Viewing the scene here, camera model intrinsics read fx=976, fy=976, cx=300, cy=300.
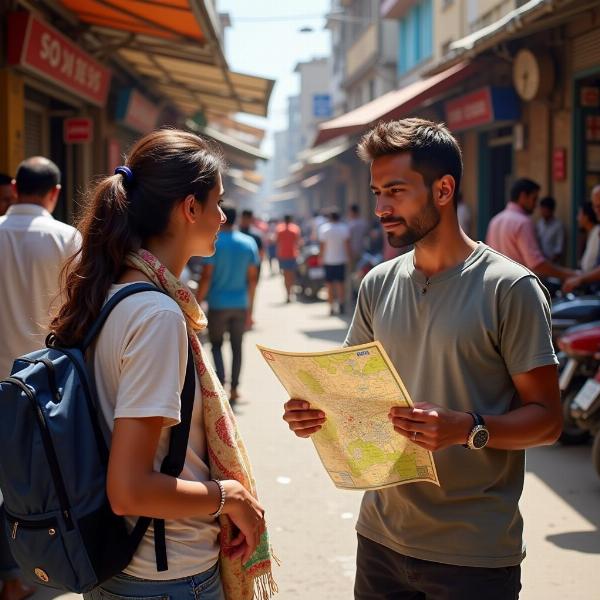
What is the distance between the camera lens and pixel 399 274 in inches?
108

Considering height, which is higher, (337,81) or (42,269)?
(337,81)

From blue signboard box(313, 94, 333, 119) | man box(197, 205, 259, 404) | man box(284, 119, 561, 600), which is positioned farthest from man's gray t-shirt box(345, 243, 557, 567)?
blue signboard box(313, 94, 333, 119)

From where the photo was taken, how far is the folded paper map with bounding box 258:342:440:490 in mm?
2244

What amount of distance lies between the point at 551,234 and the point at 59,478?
398 inches

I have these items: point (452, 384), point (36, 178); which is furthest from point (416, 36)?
point (452, 384)

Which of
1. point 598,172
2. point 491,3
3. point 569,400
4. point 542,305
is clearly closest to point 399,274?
point 542,305

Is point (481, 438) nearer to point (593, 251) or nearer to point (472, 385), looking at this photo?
point (472, 385)

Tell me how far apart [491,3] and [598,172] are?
21.4 ft

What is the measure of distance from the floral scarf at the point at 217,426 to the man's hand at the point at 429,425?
38cm

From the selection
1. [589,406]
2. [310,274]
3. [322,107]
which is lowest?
[310,274]

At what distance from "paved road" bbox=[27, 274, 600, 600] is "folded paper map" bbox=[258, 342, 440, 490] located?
2.10 metres

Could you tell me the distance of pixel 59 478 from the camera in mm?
1975

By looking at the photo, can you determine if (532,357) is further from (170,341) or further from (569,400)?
(569,400)

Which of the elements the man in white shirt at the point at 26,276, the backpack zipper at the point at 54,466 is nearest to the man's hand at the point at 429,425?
the backpack zipper at the point at 54,466
